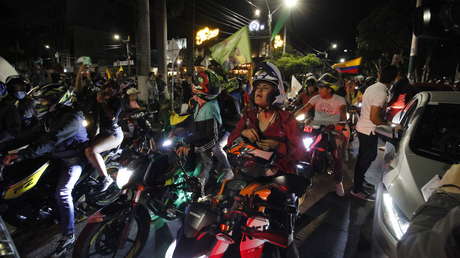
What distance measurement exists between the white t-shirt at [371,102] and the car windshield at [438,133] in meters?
1.28

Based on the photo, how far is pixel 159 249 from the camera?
133 inches

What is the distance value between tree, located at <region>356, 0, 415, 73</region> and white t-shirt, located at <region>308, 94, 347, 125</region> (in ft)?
76.2

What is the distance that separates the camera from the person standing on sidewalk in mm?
4414

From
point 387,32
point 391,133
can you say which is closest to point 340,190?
point 391,133

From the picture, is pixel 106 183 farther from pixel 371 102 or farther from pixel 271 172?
pixel 371 102

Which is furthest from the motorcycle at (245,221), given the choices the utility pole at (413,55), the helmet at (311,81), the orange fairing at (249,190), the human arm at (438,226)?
the utility pole at (413,55)

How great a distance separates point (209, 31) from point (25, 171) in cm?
2824

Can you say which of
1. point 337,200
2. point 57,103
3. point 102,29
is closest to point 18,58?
point 102,29

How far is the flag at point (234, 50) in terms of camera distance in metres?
8.77

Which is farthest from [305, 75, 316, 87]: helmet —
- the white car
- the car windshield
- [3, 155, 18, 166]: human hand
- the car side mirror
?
[3, 155, 18, 166]: human hand

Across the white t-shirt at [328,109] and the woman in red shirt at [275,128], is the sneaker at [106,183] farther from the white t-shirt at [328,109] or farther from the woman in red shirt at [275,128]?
the white t-shirt at [328,109]

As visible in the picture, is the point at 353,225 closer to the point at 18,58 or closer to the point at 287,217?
the point at 287,217

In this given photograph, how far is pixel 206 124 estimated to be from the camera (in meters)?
4.26

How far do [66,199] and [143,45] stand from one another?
32.5 feet
